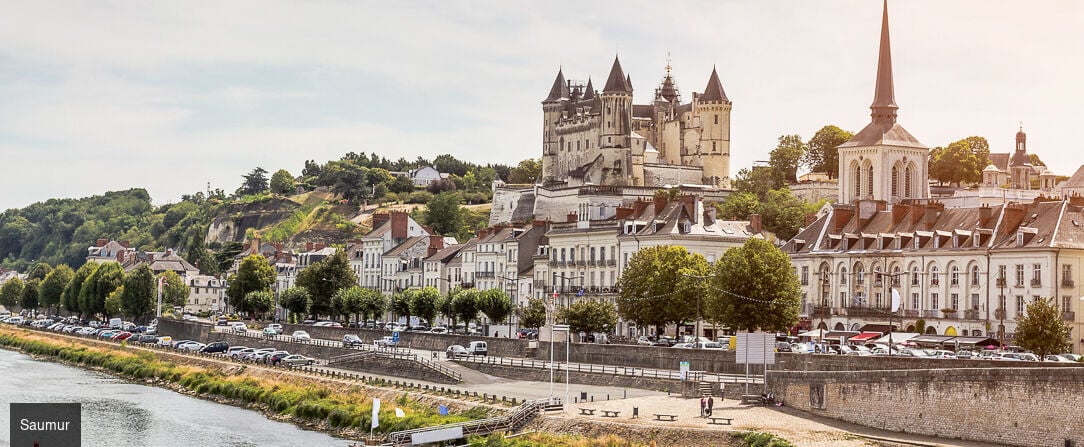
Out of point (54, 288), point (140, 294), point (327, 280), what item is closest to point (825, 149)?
Result: point (327, 280)

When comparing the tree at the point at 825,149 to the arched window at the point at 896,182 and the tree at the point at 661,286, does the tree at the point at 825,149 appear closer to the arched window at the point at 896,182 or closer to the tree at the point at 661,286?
the arched window at the point at 896,182

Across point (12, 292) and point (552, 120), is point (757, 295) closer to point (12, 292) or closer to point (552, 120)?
point (552, 120)

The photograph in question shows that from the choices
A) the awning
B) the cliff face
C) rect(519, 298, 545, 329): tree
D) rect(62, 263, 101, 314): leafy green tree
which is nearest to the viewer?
the awning

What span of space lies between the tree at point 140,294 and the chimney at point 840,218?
191 feet

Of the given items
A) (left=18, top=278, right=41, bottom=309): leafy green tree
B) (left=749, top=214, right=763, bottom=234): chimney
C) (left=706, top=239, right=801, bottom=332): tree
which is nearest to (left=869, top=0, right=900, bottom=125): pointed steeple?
(left=749, top=214, right=763, bottom=234): chimney

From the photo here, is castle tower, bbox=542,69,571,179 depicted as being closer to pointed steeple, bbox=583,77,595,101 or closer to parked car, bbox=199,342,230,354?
pointed steeple, bbox=583,77,595,101

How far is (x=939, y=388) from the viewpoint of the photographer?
3966cm

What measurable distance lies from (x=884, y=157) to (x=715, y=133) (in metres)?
42.1

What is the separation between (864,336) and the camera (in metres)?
65.9

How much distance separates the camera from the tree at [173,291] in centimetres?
12006

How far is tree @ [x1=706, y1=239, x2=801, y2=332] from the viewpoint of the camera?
62.8 m

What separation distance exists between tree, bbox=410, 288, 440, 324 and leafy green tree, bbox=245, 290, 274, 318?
77.3 feet

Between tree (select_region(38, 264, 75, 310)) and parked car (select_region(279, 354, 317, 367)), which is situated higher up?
tree (select_region(38, 264, 75, 310))

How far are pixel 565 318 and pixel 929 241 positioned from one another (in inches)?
703
